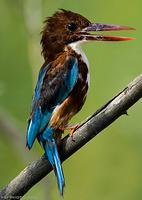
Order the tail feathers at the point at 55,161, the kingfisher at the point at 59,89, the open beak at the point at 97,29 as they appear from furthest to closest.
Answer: the open beak at the point at 97,29, the kingfisher at the point at 59,89, the tail feathers at the point at 55,161

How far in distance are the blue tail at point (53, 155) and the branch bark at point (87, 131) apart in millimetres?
52

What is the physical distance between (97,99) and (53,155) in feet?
10.8

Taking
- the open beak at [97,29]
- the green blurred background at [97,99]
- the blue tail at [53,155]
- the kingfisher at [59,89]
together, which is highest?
the open beak at [97,29]

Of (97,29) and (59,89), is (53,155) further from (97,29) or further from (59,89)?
(97,29)

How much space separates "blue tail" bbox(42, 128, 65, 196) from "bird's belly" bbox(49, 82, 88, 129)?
0.32ft

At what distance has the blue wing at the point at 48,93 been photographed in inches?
222

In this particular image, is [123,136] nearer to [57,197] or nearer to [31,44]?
[57,197]

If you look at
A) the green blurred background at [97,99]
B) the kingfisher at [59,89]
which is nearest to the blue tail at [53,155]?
the kingfisher at [59,89]

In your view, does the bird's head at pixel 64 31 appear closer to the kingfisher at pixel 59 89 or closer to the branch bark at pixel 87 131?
the kingfisher at pixel 59 89

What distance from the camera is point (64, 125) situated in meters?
5.70

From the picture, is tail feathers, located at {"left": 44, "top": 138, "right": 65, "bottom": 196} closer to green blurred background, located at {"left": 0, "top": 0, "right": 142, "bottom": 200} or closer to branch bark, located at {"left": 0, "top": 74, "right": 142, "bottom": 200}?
branch bark, located at {"left": 0, "top": 74, "right": 142, "bottom": 200}

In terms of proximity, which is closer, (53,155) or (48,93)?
(53,155)

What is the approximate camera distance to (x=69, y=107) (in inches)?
225


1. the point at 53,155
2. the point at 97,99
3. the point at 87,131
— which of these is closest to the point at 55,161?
the point at 53,155
